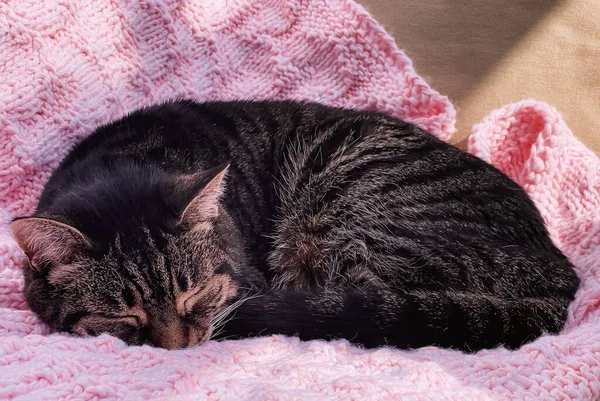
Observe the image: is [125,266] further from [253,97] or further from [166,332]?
[253,97]

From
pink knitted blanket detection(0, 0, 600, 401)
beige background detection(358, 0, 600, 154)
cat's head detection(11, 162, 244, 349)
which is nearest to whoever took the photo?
pink knitted blanket detection(0, 0, 600, 401)

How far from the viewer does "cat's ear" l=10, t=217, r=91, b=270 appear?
1.08m

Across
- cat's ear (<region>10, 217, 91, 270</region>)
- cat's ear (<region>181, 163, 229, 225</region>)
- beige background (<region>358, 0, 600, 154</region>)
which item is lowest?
cat's ear (<region>10, 217, 91, 270</region>)

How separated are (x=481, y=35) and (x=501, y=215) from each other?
79 cm

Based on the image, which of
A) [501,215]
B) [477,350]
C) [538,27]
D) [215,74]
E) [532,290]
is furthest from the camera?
[215,74]

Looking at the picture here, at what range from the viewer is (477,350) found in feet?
4.05

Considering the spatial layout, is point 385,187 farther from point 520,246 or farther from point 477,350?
point 477,350

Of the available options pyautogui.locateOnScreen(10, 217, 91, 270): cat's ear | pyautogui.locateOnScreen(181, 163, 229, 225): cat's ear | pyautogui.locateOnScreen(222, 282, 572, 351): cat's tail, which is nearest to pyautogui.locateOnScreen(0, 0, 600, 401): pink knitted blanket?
pyautogui.locateOnScreen(222, 282, 572, 351): cat's tail

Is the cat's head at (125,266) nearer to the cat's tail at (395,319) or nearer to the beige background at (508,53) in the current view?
the cat's tail at (395,319)

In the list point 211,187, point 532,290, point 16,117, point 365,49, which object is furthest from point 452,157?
point 16,117

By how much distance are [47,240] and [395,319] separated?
793 mm

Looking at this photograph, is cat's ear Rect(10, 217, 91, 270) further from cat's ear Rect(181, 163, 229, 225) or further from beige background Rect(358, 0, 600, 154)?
beige background Rect(358, 0, 600, 154)

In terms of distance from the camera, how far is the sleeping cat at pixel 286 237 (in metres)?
1.19

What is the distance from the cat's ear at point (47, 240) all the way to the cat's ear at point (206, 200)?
9.2 inches
